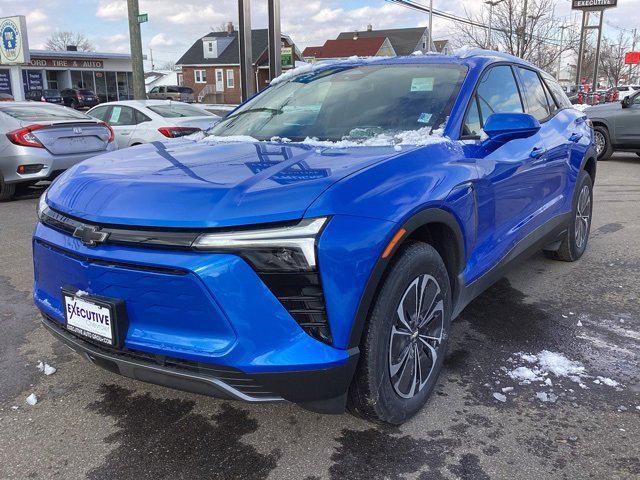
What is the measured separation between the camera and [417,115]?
3.24 metres

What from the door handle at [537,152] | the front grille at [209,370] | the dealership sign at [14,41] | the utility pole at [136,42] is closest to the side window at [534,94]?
the door handle at [537,152]

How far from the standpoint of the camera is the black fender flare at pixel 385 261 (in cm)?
221

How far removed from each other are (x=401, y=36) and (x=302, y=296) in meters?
60.9

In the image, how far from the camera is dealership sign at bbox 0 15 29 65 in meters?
24.4

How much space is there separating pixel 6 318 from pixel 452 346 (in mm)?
3063

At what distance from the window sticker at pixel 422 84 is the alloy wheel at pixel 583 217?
7.57 ft

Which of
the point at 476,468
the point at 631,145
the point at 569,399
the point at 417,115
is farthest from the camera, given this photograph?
the point at 631,145

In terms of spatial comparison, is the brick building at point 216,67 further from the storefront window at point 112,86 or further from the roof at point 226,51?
the storefront window at point 112,86

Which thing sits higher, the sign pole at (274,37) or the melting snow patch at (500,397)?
the sign pole at (274,37)

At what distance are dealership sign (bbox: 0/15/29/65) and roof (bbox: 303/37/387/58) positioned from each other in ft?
106

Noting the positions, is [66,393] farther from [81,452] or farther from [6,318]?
[6,318]

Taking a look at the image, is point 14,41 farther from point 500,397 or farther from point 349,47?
Answer: point 349,47

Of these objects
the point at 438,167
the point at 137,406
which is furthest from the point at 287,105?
the point at 137,406

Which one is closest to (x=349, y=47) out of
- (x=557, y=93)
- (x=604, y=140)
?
(x=604, y=140)
